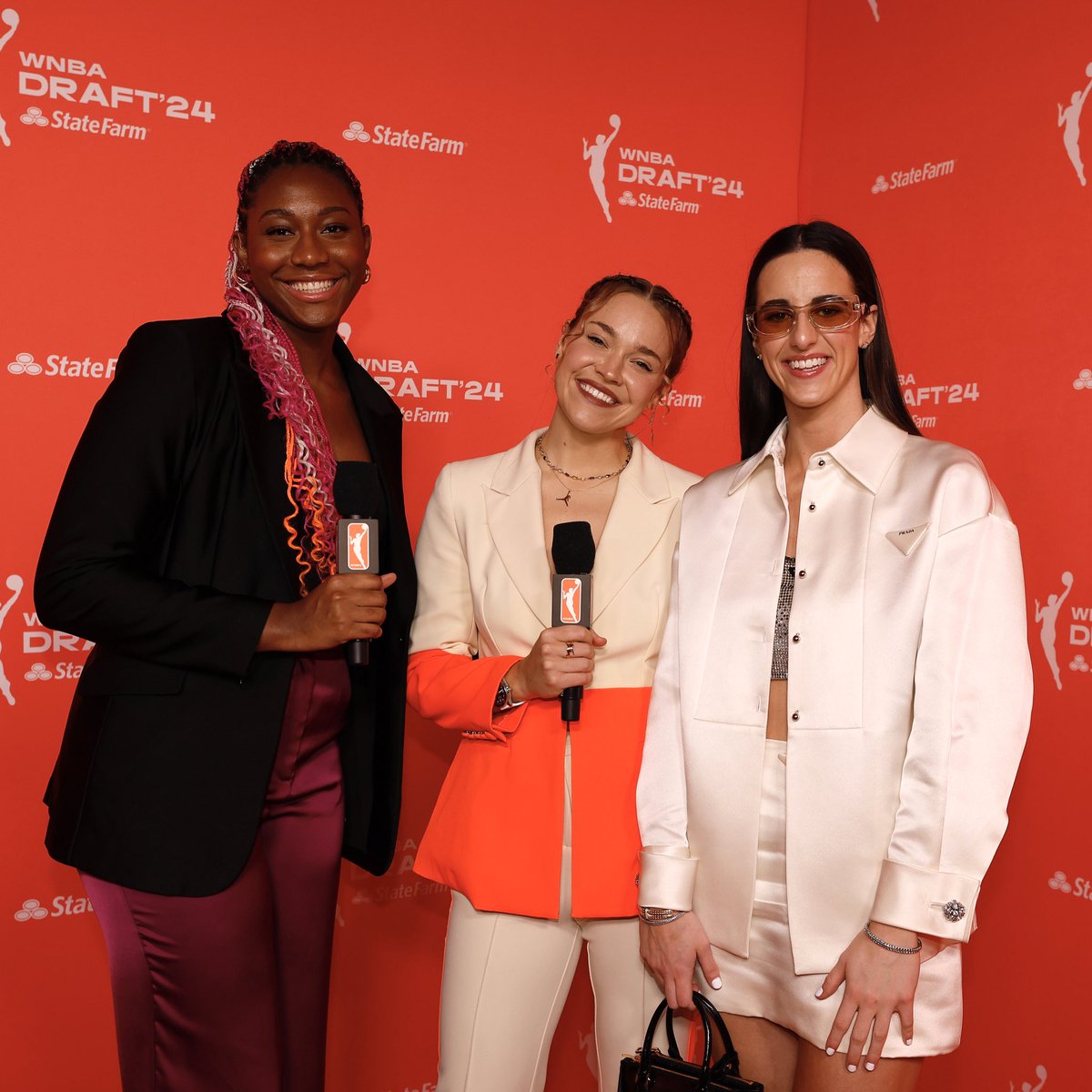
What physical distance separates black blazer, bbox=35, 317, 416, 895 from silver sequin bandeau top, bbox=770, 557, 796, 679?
932mm

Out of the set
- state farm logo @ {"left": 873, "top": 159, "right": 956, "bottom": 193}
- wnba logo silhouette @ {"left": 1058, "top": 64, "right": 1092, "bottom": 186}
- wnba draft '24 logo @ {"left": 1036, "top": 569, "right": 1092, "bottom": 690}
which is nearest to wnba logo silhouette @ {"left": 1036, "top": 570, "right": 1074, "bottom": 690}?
wnba draft '24 logo @ {"left": 1036, "top": 569, "right": 1092, "bottom": 690}

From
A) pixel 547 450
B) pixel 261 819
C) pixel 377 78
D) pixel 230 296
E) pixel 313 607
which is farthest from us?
pixel 377 78

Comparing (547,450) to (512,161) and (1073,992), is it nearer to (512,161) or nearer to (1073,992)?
(512,161)

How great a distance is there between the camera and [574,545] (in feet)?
7.16

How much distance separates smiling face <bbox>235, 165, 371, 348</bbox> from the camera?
240 centimetres

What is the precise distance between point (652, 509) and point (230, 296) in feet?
3.36

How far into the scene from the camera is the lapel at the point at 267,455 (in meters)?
2.21

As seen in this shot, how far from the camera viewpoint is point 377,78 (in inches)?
145

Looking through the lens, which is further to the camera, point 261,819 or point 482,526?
point 482,526

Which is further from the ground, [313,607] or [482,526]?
[482,526]

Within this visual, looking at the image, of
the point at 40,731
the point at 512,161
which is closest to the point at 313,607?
the point at 40,731

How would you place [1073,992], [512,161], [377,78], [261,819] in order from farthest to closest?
[512,161] < [377,78] < [1073,992] < [261,819]

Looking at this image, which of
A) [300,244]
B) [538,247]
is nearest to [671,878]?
[300,244]

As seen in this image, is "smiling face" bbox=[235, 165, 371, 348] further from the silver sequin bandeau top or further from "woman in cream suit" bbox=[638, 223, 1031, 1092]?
the silver sequin bandeau top
